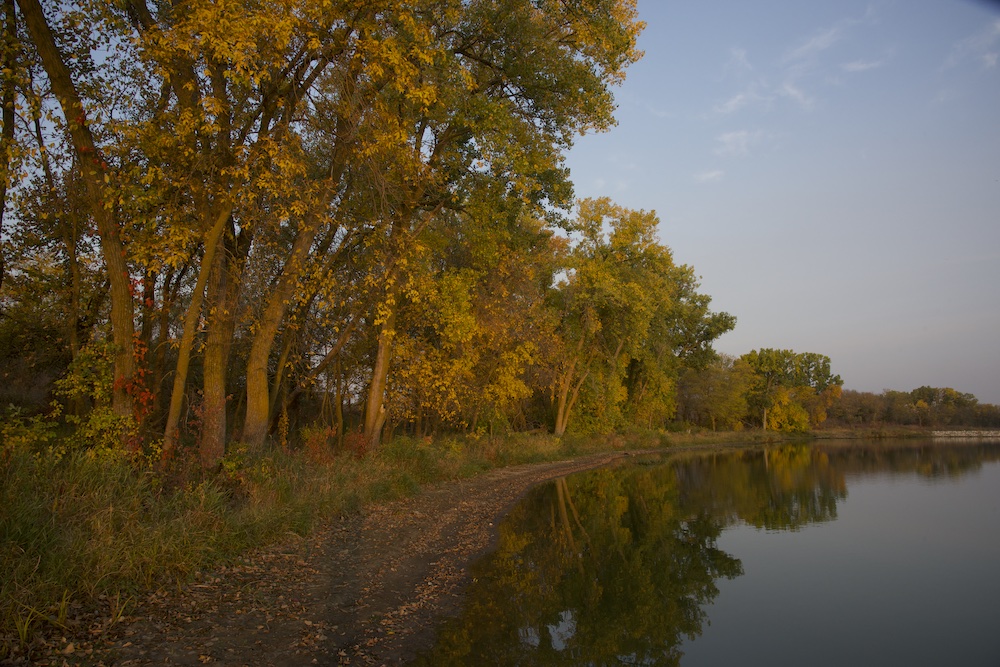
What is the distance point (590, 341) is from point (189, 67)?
27.5m

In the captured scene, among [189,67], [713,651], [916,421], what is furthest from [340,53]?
[916,421]

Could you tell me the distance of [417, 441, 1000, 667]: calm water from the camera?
7.22 meters

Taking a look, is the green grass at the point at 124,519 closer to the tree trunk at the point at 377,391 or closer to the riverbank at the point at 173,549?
the riverbank at the point at 173,549

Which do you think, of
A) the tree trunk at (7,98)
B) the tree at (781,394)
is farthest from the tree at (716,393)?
the tree trunk at (7,98)

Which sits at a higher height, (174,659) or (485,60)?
(485,60)

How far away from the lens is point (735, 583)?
1048 centimetres

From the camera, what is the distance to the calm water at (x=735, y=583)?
722 centimetres

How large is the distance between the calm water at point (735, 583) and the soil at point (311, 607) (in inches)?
21.7

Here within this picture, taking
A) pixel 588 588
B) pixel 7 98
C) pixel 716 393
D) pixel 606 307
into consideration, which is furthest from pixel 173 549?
pixel 716 393

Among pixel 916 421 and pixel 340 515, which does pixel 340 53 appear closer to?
pixel 340 515

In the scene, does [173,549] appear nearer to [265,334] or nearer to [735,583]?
[265,334]

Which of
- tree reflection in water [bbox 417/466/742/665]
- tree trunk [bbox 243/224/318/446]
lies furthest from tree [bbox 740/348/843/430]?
tree trunk [bbox 243/224/318/446]

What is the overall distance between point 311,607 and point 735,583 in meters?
7.37

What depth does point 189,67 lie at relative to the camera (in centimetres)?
1032
